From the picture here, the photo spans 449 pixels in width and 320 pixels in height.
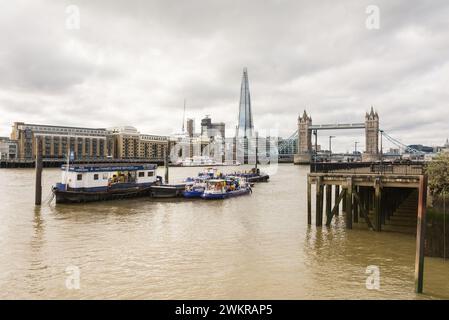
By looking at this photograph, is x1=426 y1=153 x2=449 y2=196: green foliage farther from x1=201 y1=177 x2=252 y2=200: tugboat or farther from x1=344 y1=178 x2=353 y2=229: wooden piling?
x1=201 y1=177 x2=252 y2=200: tugboat

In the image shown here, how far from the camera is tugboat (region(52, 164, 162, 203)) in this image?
142ft

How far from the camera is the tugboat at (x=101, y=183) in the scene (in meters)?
43.4

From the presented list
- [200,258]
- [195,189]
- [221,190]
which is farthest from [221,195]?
[200,258]

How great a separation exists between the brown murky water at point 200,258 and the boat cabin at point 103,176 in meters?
Answer: 9.14

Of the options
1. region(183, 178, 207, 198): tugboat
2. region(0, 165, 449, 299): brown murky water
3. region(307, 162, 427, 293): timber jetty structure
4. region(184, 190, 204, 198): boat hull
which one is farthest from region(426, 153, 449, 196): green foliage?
region(183, 178, 207, 198): tugboat

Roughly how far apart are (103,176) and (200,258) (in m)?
31.0

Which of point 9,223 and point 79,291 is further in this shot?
point 9,223

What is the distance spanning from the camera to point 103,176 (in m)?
47.8

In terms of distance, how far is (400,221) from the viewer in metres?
32.5

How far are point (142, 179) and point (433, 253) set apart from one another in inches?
1660

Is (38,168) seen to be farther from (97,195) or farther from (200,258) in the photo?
(200,258)
